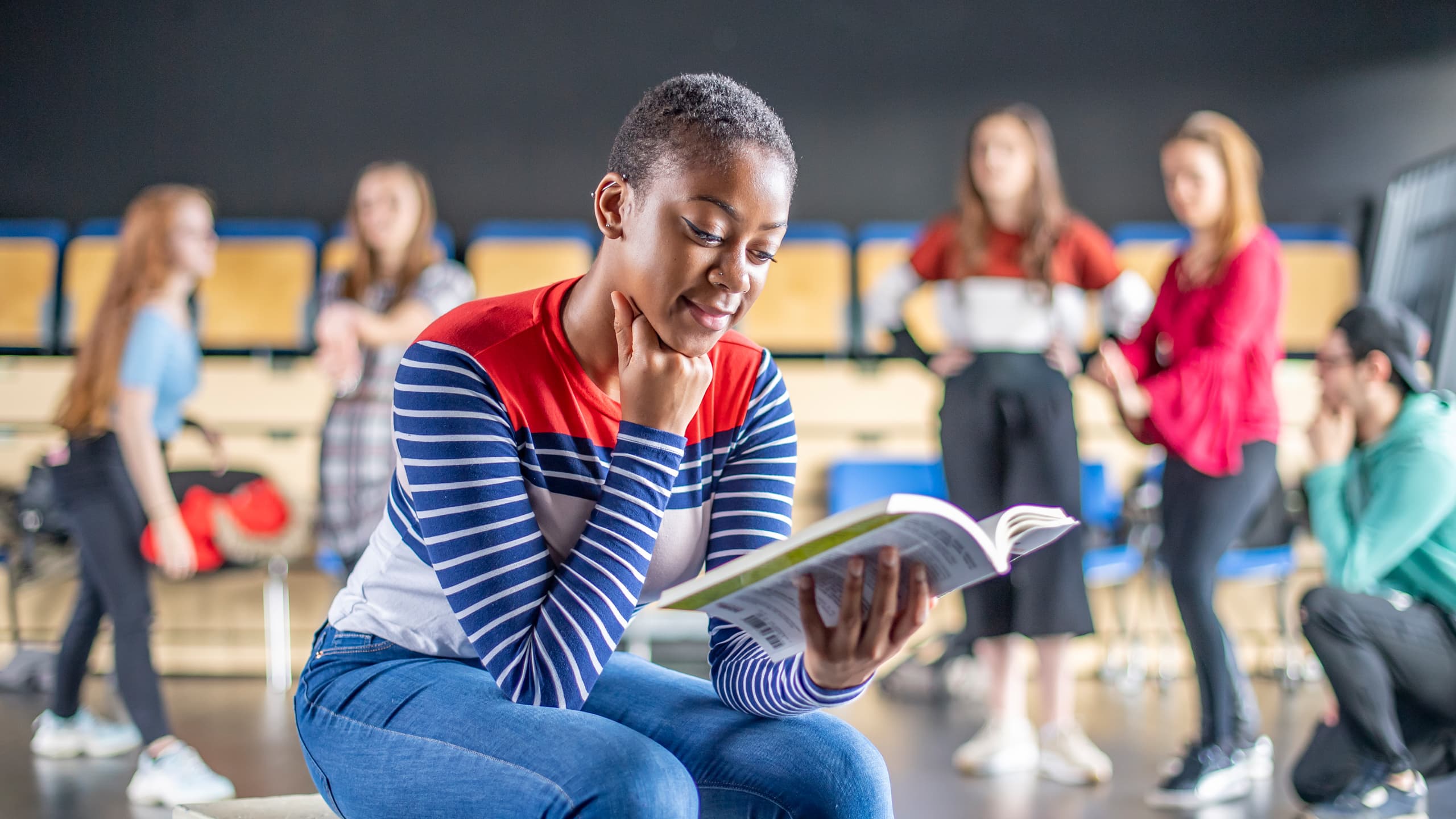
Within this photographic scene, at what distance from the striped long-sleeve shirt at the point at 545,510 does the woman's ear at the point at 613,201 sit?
12 centimetres

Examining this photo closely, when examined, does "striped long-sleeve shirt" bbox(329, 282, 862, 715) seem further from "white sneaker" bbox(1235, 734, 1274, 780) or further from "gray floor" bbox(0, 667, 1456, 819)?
"white sneaker" bbox(1235, 734, 1274, 780)

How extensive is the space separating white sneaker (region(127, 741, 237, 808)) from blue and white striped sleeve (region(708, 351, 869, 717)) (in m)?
1.72

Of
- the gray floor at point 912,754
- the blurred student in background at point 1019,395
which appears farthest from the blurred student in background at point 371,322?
the blurred student in background at point 1019,395

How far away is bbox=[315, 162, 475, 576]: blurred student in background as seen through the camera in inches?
114

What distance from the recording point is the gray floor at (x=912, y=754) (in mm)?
2531

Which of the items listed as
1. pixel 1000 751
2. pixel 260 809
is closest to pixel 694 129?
pixel 260 809

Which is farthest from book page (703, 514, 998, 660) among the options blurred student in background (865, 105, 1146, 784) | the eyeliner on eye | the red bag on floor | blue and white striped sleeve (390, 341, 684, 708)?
the red bag on floor

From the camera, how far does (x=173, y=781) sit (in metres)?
2.52

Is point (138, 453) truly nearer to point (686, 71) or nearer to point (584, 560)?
point (584, 560)

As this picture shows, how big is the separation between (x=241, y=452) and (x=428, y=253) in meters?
1.52

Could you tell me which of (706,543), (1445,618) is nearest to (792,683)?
(706,543)

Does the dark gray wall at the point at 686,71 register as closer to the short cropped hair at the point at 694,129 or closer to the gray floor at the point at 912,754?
the gray floor at the point at 912,754

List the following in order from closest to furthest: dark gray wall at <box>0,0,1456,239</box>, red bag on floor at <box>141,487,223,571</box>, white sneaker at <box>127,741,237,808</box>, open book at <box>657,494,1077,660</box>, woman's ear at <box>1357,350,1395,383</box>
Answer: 1. open book at <box>657,494,1077,660</box>
2. woman's ear at <box>1357,350,1395,383</box>
3. white sneaker at <box>127,741,237,808</box>
4. red bag on floor at <box>141,487,223,571</box>
5. dark gray wall at <box>0,0,1456,239</box>

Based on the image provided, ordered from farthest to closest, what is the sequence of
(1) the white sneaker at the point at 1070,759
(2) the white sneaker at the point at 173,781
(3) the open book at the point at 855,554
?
(1) the white sneaker at the point at 1070,759, (2) the white sneaker at the point at 173,781, (3) the open book at the point at 855,554
